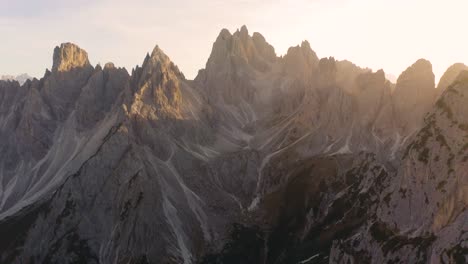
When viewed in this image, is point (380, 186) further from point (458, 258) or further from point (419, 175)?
point (458, 258)

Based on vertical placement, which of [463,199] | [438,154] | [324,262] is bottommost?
[324,262]

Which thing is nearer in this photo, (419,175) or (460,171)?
(460,171)

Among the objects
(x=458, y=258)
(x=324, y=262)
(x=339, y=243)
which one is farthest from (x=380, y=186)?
(x=458, y=258)

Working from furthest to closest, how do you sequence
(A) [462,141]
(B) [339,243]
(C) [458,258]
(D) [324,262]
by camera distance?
(D) [324,262]
(B) [339,243]
(A) [462,141]
(C) [458,258]

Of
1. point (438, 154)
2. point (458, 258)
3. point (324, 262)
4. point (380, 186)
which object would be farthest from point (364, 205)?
point (458, 258)

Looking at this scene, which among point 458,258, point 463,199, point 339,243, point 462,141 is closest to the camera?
point 458,258

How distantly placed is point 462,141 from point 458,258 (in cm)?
3847

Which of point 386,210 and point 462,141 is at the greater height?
point 462,141

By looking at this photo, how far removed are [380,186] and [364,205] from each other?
902 cm

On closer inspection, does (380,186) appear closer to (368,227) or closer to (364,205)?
(364,205)

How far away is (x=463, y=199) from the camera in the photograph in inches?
4461

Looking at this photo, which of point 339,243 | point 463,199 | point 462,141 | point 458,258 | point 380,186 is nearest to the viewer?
point 458,258

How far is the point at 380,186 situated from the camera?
191 m

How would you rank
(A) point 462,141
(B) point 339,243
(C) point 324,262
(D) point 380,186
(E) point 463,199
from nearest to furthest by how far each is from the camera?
(E) point 463,199 → (A) point 462,141 → (B) point 339,243 → (C) point 324,262 → (D) point 380,186
